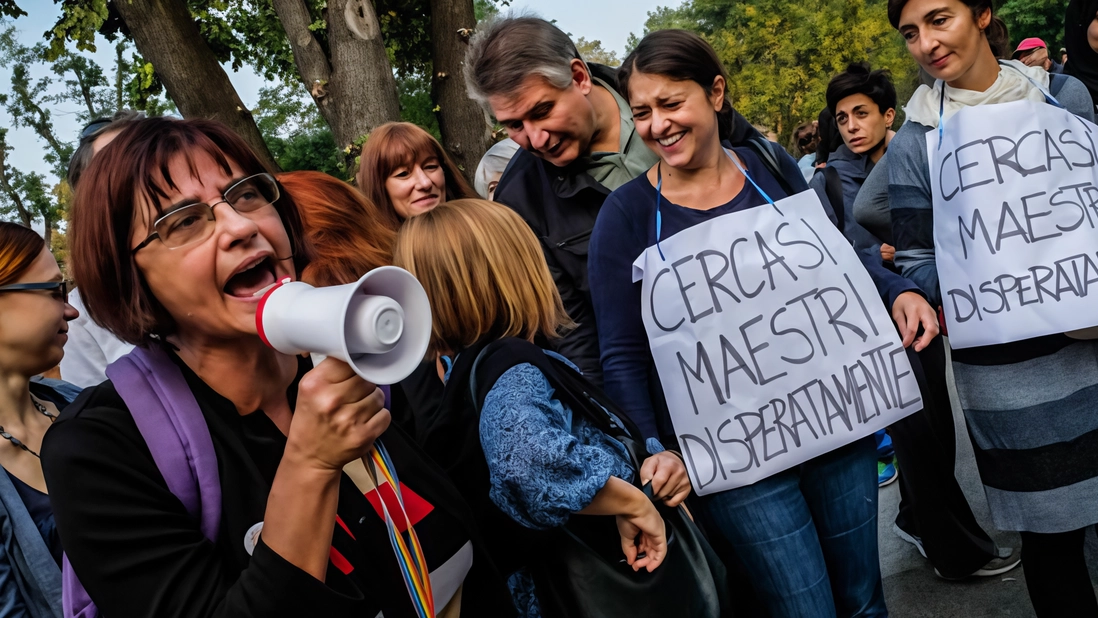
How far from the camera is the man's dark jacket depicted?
251 centimetres

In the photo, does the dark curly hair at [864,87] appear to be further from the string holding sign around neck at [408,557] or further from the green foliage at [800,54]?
the green foliage at [800,54]

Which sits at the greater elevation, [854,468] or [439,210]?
[439,210]

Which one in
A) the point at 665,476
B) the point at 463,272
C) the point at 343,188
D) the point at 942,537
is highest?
the point at 343,188

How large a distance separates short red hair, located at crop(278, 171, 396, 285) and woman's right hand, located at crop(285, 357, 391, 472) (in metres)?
1.03

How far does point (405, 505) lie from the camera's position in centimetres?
157

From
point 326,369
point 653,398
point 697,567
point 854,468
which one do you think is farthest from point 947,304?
point 326,369

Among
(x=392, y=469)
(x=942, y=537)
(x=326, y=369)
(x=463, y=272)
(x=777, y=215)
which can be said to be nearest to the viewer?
(x=326, y=369)

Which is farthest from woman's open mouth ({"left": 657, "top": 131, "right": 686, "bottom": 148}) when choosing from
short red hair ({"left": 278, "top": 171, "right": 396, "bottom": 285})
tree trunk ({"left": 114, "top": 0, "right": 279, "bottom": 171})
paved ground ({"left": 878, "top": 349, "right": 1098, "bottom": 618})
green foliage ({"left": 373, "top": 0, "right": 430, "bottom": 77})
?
green foliage ({"left": 373, "top": 0, "right": 430, "bottom": 77})

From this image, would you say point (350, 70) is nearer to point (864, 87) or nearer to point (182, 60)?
point (182, 60)

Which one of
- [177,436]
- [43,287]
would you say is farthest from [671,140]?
[43,287]

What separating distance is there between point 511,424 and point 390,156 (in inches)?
80.3

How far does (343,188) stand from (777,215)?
143 cm

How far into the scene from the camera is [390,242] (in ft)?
8.96

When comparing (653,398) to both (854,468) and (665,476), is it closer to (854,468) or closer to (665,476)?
(665,476)
